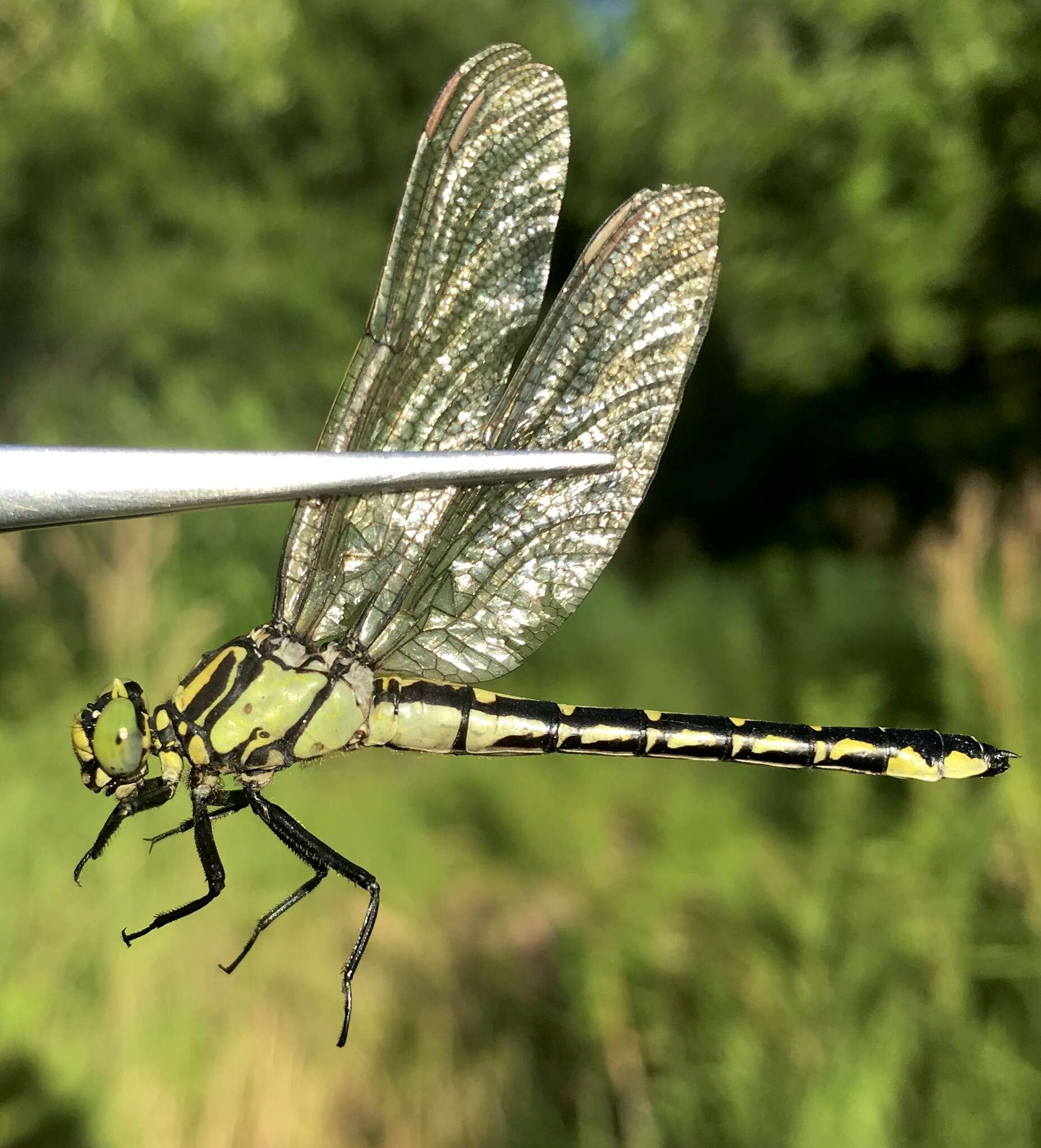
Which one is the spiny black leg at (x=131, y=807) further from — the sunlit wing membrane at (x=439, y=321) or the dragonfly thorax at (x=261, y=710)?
the sunlit wing membrane at (x=439, y=321)

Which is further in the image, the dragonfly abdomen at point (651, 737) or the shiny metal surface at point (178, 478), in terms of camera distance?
the dragonfly abdomen at point (651, 737)

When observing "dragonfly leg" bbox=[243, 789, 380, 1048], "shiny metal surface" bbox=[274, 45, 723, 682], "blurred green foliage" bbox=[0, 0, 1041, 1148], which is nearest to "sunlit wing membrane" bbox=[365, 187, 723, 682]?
"shiny metal surface" bbox=[274, 45, 723, 682]

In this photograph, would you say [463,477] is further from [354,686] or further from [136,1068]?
[136,1068]

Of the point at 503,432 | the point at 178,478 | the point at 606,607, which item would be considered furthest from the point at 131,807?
the point at 606,607

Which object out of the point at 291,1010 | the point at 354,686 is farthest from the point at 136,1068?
the point at 354,686

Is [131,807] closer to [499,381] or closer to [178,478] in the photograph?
[178,478]

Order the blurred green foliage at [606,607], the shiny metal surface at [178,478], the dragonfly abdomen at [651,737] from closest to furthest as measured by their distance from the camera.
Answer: the shiny metal surface at [178,478], the dragonfly abdomen at [651,737], the blurred green foliage at [606,607]

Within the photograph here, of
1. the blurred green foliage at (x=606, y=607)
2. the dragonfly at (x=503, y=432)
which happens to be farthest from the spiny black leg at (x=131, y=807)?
the blurred green foliage at (x=606, y=607)
